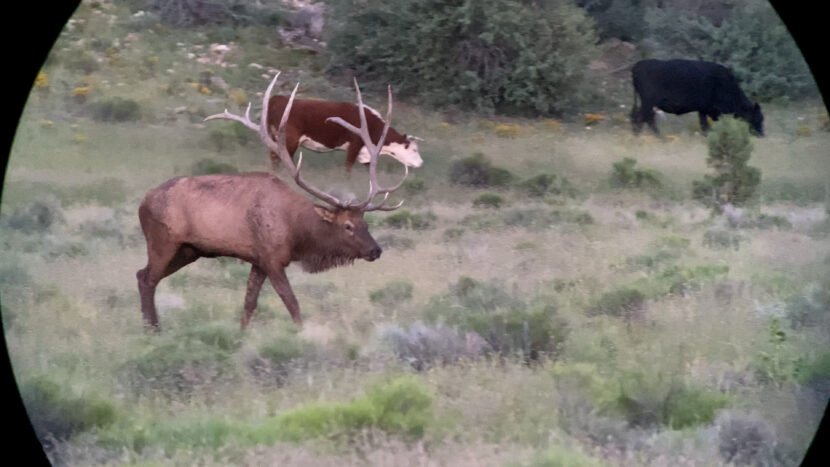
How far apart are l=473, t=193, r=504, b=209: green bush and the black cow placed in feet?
18.3

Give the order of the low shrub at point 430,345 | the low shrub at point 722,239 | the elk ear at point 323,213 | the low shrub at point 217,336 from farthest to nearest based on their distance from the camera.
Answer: the low shrub at point 722,239 → the elk ear at point 323,213 → the low shrub at point 217,336 → the low shrub at point 430,345

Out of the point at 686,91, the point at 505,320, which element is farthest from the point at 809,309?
the point at 686,91

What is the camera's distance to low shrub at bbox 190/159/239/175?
53.8 feet

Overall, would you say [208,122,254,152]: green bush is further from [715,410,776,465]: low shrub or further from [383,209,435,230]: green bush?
[715,410,776,465]: low shrub

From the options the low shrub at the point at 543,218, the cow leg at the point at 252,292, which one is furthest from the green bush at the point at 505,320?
the low shrub at the point at 543,218

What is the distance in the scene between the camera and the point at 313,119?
54.1ft

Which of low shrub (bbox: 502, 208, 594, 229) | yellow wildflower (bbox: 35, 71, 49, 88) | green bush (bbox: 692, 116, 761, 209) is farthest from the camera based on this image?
yellow wildflower (bbox: 35, 71, 49, 88)

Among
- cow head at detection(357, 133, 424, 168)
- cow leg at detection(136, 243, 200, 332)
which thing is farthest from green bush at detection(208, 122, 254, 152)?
cow leg at detection(136, 243, 200, 332)

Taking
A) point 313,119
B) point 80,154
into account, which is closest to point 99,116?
point 80,154

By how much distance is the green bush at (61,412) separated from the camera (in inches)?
291

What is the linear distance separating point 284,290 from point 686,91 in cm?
1397

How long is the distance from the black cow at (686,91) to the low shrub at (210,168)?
27.0ft

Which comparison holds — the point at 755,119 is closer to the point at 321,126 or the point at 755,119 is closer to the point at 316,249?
the point at 321,126

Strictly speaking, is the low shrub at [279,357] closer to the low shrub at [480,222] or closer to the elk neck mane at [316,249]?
the elk neck mane at [316,249]
